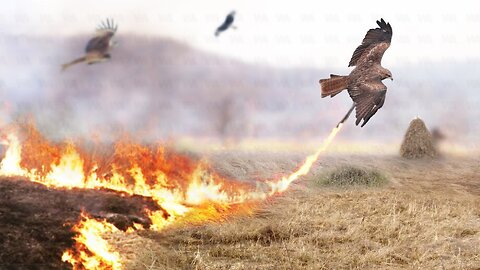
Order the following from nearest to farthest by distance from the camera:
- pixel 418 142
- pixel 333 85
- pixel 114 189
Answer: pixel 333 85, pixel 114 189, pixel 418 142

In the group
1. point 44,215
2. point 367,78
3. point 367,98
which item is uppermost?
point 367,78

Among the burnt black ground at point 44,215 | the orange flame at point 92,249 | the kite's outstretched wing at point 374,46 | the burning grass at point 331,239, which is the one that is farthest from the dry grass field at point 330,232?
the kite's outstretched wing at point 374,46

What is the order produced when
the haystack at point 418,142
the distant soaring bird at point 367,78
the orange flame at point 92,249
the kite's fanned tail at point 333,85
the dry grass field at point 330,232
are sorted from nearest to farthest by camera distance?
the distant soaring bird at point 367,78
the kite's fanned tail at point 333,85
the orange flame at point 92,249
the dry grass field at point 330,232
the haystack at point 418,142

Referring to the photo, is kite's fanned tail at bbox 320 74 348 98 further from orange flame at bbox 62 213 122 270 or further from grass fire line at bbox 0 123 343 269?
orange flame at bbox 62 213 122 270

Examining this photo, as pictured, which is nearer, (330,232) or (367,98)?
(367,98)

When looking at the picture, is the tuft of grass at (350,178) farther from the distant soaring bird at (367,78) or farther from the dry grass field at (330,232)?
the distant soaring bird at (367,78)

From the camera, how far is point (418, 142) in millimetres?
25266

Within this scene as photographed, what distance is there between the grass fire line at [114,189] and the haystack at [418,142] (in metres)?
11.4

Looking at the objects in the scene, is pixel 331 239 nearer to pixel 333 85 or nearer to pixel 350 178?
pixel 333 85

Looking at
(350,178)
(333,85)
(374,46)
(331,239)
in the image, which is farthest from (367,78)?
(350,178)

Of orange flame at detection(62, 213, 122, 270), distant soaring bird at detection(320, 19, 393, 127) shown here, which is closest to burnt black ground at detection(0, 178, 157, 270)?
orange flame at detection(62, 213, 122, 270)

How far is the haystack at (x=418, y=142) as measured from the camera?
25.3 metres

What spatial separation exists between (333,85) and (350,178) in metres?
11.9

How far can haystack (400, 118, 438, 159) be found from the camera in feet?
82.9
